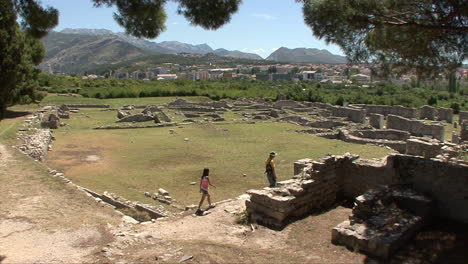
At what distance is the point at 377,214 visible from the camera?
8.08m

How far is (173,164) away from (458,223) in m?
12.2

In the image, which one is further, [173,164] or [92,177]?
[173,164]

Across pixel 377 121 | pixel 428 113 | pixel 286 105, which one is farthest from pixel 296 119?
pixel 428 113

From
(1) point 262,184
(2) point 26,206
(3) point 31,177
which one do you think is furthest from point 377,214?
(3) point 31,177

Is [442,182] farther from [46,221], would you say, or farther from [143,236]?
[46,221]

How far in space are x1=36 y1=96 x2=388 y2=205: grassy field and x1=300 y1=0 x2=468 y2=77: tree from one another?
6406 mm

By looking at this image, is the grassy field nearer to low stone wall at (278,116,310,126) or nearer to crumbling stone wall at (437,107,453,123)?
low stone wall at (278,116,310,126)

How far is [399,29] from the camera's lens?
10273mm

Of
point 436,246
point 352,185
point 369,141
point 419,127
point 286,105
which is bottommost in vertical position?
point 369,141

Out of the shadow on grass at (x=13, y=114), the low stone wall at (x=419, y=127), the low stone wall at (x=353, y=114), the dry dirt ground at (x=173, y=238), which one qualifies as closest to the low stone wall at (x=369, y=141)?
the low stone wall at (x=419, y=127)

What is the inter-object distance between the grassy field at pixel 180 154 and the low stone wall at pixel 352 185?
4.00 metres

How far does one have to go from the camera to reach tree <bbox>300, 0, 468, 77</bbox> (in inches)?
353

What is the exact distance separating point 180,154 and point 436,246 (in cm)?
1444

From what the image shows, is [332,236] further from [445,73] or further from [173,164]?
[173,164]
